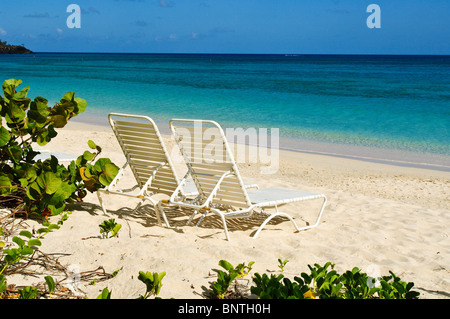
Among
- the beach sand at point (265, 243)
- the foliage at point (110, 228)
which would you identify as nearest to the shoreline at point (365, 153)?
the beach sand at point (265, 243)

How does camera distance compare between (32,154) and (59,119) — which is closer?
(59,119)

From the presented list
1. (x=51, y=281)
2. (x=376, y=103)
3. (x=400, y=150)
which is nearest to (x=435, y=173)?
(x=400, y=150)

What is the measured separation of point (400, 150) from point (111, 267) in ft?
37.1

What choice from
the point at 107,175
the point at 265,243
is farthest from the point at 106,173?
the point at 265,243

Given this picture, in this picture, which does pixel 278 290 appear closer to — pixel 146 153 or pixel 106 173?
pixel 106 173

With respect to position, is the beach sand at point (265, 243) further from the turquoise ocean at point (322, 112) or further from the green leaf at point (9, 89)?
the turquoise ocean at point (322, 112)

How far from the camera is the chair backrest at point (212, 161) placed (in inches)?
183

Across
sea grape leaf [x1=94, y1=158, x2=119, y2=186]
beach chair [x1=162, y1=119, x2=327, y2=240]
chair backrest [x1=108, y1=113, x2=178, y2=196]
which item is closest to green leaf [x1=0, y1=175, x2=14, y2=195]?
sea grape leaf [x1=94, y1=158, x2=119, y2=186]

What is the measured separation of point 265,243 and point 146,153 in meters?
1.55

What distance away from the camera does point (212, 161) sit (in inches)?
189

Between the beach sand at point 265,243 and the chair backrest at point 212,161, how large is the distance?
→ 0.38 m

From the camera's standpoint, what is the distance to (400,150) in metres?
13.4

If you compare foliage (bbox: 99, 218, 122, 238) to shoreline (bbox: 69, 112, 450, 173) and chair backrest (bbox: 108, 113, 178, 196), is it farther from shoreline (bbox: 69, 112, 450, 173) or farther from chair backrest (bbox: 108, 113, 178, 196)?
shoreline (bbox: 69, 112, 450, 173)

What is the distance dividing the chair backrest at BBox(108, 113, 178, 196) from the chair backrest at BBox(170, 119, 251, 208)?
0.23 m
